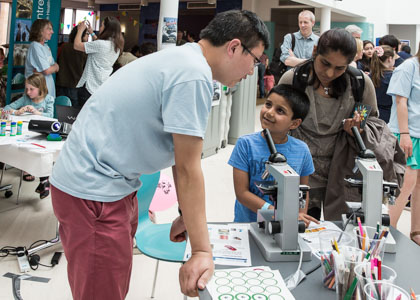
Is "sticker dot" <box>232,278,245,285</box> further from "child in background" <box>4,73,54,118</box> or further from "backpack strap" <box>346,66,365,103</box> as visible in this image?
"child in background" <box>4,73,54,118</box>

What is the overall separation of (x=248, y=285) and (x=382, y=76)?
3.78 m

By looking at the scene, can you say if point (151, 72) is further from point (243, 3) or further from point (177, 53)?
point (243, 3)

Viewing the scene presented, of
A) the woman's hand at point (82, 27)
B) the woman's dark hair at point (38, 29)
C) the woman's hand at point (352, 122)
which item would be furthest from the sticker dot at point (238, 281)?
the woman's dark hair at point (38, 29)

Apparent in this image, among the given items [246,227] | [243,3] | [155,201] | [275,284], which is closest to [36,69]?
[155,201]

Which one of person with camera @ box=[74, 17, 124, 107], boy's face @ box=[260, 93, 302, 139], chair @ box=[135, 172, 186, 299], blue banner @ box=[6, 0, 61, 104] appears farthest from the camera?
blue banner @ box=[6, 0, 61, 104]

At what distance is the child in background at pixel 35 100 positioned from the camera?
4.40m

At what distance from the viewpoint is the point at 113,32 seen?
17.5 ft

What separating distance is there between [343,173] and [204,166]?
3.79 m

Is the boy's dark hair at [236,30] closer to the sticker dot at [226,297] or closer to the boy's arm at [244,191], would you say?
the sticker dot at [226,297]

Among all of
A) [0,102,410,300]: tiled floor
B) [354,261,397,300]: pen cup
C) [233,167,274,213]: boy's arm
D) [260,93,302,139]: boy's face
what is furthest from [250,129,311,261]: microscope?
[0,102,410,300]: tiled floor

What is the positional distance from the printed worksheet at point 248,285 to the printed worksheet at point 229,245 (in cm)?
7

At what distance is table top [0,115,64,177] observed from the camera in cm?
296

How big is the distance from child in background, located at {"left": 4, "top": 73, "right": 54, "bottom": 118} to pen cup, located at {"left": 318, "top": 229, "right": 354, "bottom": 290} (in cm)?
361

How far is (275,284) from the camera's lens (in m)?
1.25
